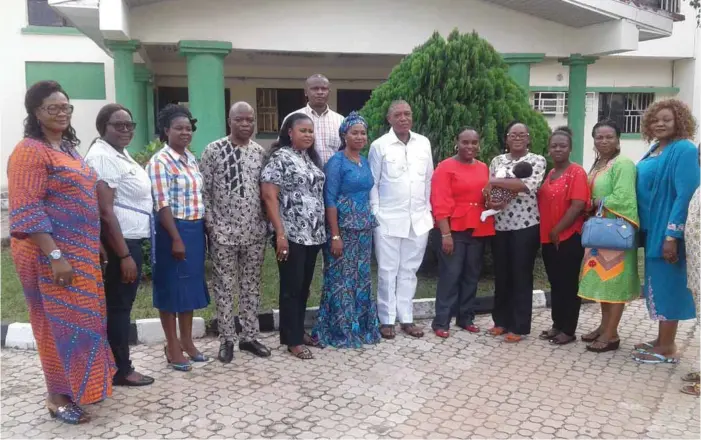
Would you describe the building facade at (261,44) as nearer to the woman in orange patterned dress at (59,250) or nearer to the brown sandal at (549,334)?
the brown sandal at (549,334)

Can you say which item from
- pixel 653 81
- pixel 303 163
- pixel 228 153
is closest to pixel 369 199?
pixel 303 163

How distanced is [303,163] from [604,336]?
261 centimetres

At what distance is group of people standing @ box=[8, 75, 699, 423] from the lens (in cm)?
331

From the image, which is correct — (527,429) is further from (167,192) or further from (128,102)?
(128,102)

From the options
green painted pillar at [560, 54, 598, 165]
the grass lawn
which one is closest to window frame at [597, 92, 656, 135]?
green painted pillar at [560, 54, 598, 165]

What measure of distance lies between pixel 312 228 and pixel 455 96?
2.32 m

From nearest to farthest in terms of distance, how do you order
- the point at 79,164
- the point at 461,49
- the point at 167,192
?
the point at 79,164
the point at 167,192
the point at 461,49

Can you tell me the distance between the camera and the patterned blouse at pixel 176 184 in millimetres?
3891

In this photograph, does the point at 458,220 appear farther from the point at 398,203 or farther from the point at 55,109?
the point at 55,109

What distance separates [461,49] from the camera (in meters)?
5.88

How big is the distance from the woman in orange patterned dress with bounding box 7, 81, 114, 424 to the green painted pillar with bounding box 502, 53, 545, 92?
7.56 meters

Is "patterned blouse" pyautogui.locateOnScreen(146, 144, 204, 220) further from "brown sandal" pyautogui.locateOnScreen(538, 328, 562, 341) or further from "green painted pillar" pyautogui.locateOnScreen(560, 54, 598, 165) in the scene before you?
"green painted pillar" pyautogui.locateOnScreen(560, 54, 598, 165)

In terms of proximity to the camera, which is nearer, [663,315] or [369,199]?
[663,315]

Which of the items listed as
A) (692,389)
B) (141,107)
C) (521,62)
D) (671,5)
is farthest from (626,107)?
(692,389)
